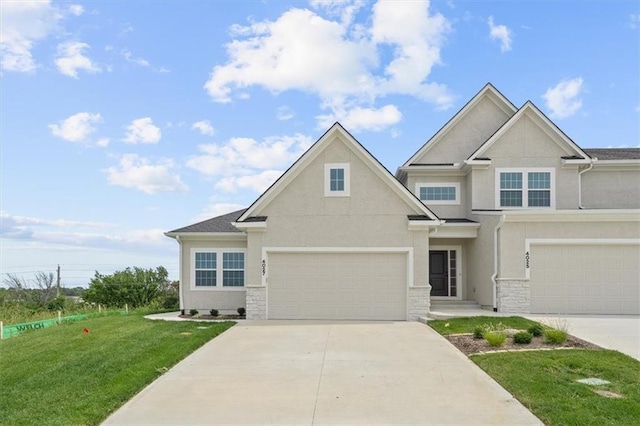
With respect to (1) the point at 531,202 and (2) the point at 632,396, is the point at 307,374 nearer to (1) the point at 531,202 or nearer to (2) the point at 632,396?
(2) the point at 632,396

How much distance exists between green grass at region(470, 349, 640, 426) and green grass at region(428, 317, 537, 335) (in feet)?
9.80

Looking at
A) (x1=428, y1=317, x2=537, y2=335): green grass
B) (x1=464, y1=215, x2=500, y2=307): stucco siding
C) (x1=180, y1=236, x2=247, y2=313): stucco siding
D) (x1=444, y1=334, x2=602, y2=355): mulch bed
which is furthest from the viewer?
(x1=180, y1=236, x2=247, y2=313): stucco siding

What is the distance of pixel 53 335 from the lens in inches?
521

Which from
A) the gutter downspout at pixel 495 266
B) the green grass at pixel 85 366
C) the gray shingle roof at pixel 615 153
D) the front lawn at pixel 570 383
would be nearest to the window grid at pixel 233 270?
the green grass at pixel 85 366

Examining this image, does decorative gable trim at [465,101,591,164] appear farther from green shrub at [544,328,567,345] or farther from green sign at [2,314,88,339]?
green sign at [2,314,88,339]

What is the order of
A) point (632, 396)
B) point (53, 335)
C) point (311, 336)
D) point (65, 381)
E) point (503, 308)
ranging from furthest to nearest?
point (503, 308) → point (53, 335) → point (311, 336) → point (65, 381) → point (632, 396)

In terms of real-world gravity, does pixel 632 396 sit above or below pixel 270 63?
below

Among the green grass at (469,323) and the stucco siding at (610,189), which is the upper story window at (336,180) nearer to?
the green grass at (469,323)

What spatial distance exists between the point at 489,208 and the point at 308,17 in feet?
31.5

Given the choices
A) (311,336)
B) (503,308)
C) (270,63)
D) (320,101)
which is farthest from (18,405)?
(320,101)

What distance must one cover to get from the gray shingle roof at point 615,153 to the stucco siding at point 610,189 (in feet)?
1.73

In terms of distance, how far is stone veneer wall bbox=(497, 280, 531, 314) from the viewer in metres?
15.4

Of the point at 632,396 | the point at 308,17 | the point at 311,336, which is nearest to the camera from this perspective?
the point at 632,396

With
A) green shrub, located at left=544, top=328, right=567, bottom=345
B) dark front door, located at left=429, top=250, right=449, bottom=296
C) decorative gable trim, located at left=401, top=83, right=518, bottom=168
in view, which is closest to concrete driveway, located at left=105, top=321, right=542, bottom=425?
green shrub, located at left=544, top=328, right=567, bottom=345
